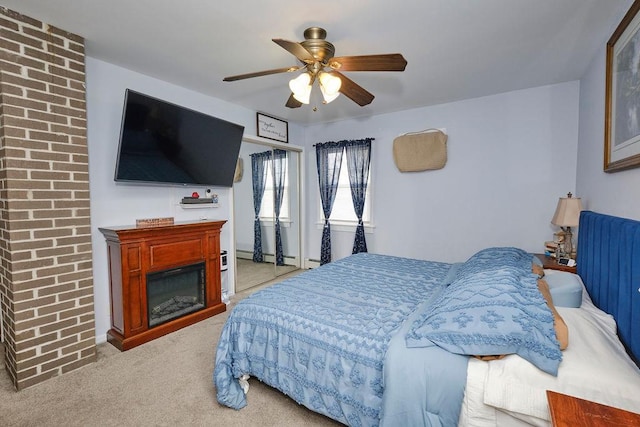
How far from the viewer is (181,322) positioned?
2.94 m

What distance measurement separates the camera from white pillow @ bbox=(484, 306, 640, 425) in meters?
1.03

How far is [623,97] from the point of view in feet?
5.75

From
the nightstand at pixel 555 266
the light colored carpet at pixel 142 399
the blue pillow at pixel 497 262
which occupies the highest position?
the blue pillow at pixel 497 262

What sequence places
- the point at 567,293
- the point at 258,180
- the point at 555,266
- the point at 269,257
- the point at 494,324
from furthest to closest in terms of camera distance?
the point at 269,257
the point at 258,180
the point at 555,266
the point at 567,293
the point at 494,324

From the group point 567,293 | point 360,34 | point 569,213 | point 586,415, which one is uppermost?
point 360,34

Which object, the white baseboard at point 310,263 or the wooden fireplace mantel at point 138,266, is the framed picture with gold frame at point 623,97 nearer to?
the wooden fireplace mantel at point 138,266

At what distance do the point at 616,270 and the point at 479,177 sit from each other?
224cm

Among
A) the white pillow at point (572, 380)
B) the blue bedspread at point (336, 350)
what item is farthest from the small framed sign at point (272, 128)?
the white pillow at point (572, 380)

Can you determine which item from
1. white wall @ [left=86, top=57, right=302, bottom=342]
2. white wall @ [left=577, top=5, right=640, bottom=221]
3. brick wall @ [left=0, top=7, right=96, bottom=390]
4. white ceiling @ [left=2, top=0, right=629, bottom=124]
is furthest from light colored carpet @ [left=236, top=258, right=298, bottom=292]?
white wall @ [left=577, top=5, right=640, bottom=221]

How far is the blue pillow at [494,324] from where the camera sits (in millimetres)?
1166

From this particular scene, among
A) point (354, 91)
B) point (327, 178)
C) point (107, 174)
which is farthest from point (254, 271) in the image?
point (354, 91)

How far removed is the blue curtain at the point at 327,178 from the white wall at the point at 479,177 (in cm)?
35

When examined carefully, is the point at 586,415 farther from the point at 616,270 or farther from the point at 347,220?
the point at 347,220

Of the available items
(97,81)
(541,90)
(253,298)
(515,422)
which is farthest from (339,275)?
(541,90)
